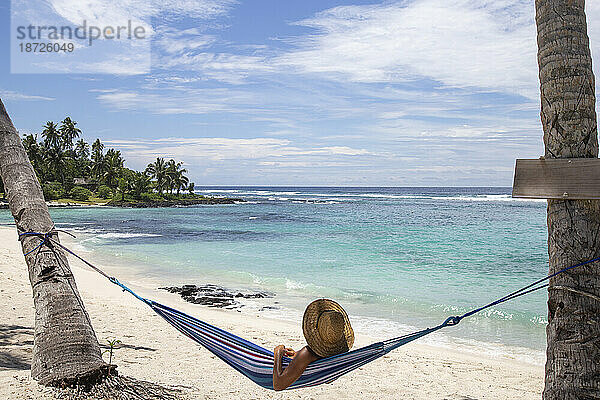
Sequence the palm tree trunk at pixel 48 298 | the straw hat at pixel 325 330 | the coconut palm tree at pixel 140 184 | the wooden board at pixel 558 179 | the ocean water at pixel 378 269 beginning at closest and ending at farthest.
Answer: the wooden board at pixel 558 179 → the straw hat at pixel 325 330 → the palm tree trunk at pixel 48 298 → the ocean water at pixel 378 269 → the coconut palm tree at pixel 140 184

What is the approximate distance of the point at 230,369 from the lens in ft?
11.6

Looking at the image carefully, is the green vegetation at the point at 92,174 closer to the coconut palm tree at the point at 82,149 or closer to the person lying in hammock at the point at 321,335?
the coconut palm tree at the point at 82,149

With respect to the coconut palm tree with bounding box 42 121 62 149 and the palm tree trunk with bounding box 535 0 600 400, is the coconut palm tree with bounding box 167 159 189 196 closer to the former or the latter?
the coconut palm tree with bounding box 42 121 62 149

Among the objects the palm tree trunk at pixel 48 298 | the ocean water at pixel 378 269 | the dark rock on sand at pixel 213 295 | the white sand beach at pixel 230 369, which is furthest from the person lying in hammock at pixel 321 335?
the dark rock on sand at pixel 213 295

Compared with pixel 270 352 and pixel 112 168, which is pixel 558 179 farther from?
pixel 112 168

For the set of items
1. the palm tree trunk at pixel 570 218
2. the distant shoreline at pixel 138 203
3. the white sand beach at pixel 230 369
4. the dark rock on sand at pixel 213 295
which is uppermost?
the palm tree trunk at pixel 570 218

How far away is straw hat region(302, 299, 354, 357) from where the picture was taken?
67.3 inches

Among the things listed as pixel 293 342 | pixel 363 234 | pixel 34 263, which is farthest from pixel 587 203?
pixel 363 234

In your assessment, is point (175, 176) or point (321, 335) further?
point (175, 176)

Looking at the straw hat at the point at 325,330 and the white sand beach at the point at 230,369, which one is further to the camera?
the white sand beach at the point at 230,369

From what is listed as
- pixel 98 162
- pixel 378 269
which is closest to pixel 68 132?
pixel 98 162

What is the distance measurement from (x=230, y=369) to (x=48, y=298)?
1.53m

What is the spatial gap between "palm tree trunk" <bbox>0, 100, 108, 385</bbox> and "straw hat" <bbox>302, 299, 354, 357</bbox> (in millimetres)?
1208

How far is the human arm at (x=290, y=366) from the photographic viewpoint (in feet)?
5.76
